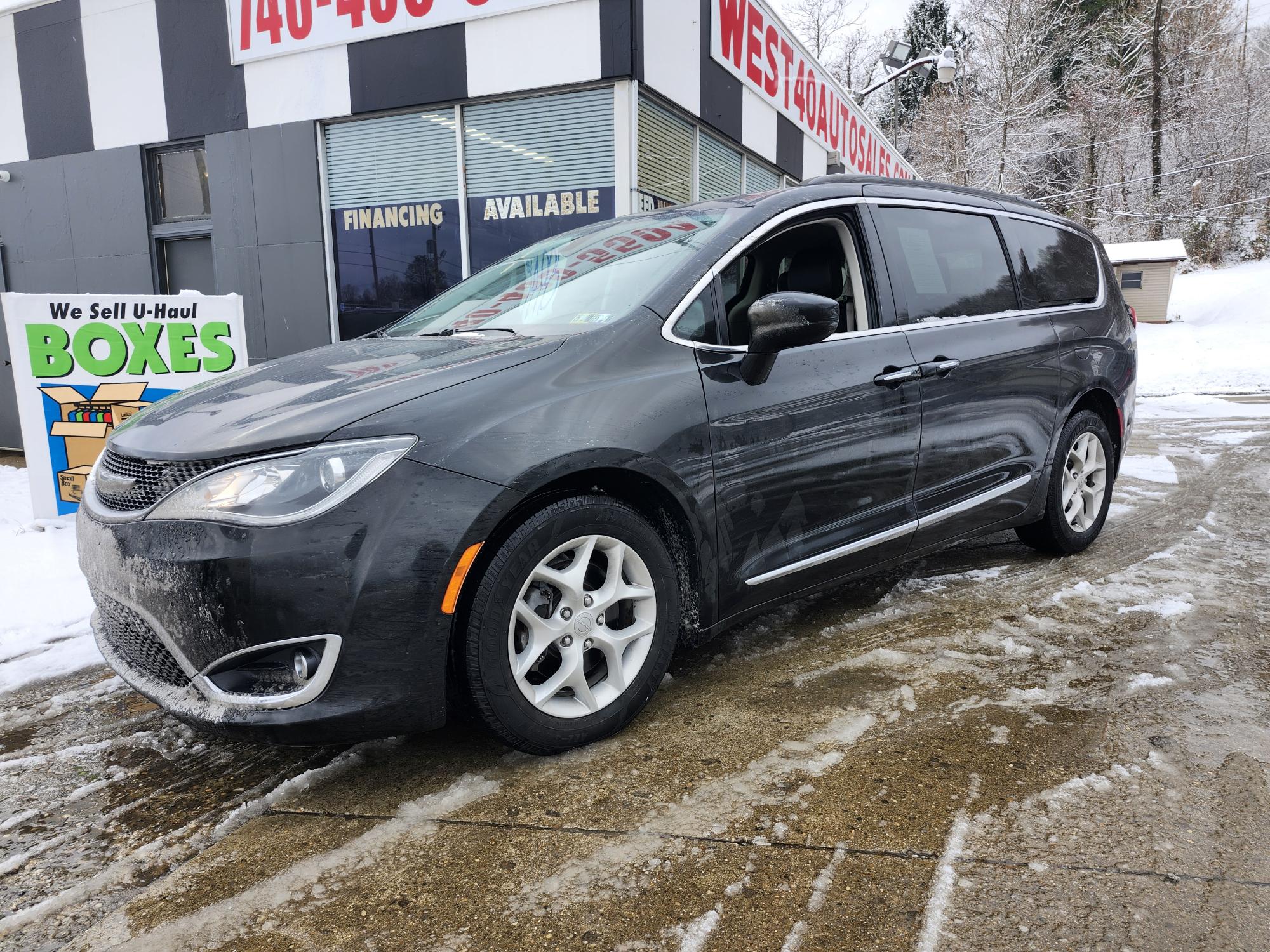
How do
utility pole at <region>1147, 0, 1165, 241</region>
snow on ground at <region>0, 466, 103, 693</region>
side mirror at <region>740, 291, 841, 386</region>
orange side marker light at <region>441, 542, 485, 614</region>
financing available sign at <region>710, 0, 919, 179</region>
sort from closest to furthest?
1. orange side marker light at <region>441, 542, 485, 614</region>
2. side mirror at <region>740, 291, 841, 386</region>
3. snow on ground at <region>0, 466, 103, 693</region>
4. financing available sign at <region>710, 0, 919, 179</region>
5. utility pole at <region>1147, 0, 1165, 241</region>

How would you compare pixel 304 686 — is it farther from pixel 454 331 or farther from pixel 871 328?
pixel 871 328

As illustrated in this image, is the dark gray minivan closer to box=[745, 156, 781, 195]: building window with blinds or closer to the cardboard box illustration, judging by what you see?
the cardboard box illustration

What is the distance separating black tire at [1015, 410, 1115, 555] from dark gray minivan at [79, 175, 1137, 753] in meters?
0.44

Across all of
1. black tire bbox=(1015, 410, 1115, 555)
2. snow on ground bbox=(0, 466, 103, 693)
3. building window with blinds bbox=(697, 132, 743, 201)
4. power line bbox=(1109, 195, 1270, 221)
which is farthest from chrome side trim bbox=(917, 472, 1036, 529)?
power line bbox=(1109, 195, 1270, 221)

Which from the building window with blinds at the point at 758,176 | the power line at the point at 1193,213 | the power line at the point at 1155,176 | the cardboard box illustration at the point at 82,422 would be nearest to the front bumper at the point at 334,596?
the cardboard box illustration at the point at 82,422

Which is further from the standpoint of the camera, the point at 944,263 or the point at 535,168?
the point at 535,168

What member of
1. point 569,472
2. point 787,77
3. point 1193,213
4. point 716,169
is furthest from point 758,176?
point 1193,213

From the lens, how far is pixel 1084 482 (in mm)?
4309

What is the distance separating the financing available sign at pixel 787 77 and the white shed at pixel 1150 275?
17.8 metres

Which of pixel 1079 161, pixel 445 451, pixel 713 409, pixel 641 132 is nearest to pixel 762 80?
pixel 641 132

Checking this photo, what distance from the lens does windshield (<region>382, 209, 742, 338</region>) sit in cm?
274

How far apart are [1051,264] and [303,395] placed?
359 centimetres

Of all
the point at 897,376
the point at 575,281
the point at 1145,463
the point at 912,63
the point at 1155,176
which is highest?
the point at 1155,176

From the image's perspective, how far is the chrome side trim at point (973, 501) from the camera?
3365 millimetres
